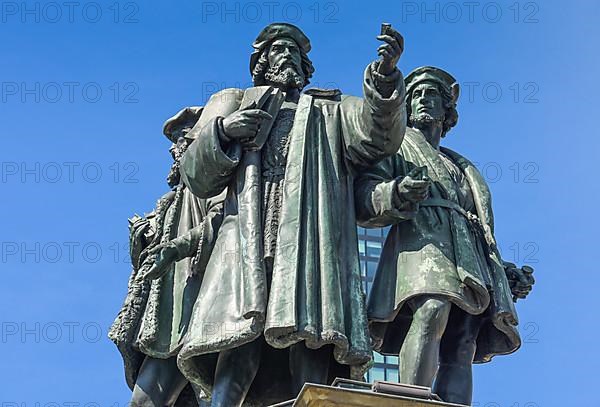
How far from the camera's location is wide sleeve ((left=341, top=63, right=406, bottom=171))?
612 inches

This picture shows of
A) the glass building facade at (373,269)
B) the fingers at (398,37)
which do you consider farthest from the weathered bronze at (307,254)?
the glass building facade at (373,269)

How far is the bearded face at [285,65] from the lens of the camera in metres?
16.5

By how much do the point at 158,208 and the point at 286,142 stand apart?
5.62ft

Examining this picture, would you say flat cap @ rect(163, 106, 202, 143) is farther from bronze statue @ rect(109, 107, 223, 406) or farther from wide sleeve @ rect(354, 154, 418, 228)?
wide sleeve @ rect(354, 154, 418, 228)

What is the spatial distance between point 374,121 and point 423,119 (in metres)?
1.20

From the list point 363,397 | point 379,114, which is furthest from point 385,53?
point 363,397

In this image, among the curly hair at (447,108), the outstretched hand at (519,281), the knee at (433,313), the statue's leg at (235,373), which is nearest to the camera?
the statue's leg at (235,373)

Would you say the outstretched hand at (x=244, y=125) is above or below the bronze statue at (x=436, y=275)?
above

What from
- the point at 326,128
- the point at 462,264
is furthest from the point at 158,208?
the point at 462,264

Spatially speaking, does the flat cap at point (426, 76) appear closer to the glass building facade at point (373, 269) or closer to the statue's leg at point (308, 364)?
the statue's leg at point (308, 364)

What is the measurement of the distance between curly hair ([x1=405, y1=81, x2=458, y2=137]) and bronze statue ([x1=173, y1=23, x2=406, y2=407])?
0.81m

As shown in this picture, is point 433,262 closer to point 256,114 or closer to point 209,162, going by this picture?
point 256,114

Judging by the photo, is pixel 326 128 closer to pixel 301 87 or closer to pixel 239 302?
pixel 301 87

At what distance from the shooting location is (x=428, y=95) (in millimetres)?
16891
